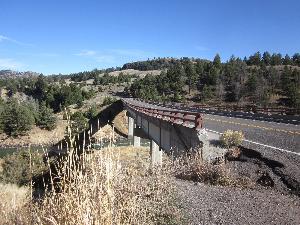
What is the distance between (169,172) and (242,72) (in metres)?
130

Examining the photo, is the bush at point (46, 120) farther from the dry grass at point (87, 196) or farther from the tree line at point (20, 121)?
the dry grass at point (87, 196)

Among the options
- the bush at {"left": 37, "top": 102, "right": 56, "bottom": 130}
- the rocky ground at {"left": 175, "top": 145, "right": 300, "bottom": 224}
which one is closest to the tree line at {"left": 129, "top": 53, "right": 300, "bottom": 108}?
the bush at {"left": 37, "top": 102, "right": 56, "bottom": 130}

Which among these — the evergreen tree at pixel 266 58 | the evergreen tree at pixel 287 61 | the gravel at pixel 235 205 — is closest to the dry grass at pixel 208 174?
the gravel at pixel 235 205

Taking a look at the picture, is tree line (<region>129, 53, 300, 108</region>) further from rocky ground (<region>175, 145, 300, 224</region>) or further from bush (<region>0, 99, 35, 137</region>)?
rocky ground (<region>175, 145, 300, 224</region>)

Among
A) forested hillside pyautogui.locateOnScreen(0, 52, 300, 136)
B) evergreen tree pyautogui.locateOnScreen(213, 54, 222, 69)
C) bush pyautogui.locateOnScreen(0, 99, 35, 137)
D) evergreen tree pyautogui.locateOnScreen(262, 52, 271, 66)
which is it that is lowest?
bush pyautogui.locateOnScreen(0, 99, 35, 137)

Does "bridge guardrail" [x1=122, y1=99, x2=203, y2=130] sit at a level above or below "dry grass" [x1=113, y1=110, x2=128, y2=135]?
above

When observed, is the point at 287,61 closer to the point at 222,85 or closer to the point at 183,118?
the point at 222,85

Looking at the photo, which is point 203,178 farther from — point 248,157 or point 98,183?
point 98,183

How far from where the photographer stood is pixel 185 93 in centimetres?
12394

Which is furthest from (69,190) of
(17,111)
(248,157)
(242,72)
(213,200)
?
(242,72)

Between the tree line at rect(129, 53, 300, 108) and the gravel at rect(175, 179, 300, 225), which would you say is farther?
the tree line at rect(129, 53, 300, 108)

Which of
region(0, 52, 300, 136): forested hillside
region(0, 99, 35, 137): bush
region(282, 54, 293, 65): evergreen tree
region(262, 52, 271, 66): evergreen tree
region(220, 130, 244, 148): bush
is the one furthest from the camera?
region(262, 52, 271, 66): evergreen tree

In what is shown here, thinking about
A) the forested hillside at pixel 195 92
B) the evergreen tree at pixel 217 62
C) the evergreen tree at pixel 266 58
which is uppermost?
the evergreen tree at pixel 266 58

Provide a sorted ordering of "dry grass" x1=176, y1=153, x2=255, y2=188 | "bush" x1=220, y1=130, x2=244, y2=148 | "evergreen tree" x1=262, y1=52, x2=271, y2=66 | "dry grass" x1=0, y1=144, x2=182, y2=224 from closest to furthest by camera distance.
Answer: "dry grass" x1=0, y1=144, x2=182, y2=224
"dry grass" x1=176, y1=153, x2=255, y2=188
"bush" x1=220, y1=130, x2=244, y2=148
"evergreen tree" x1=262, y1=52, x2=271, y2=66
